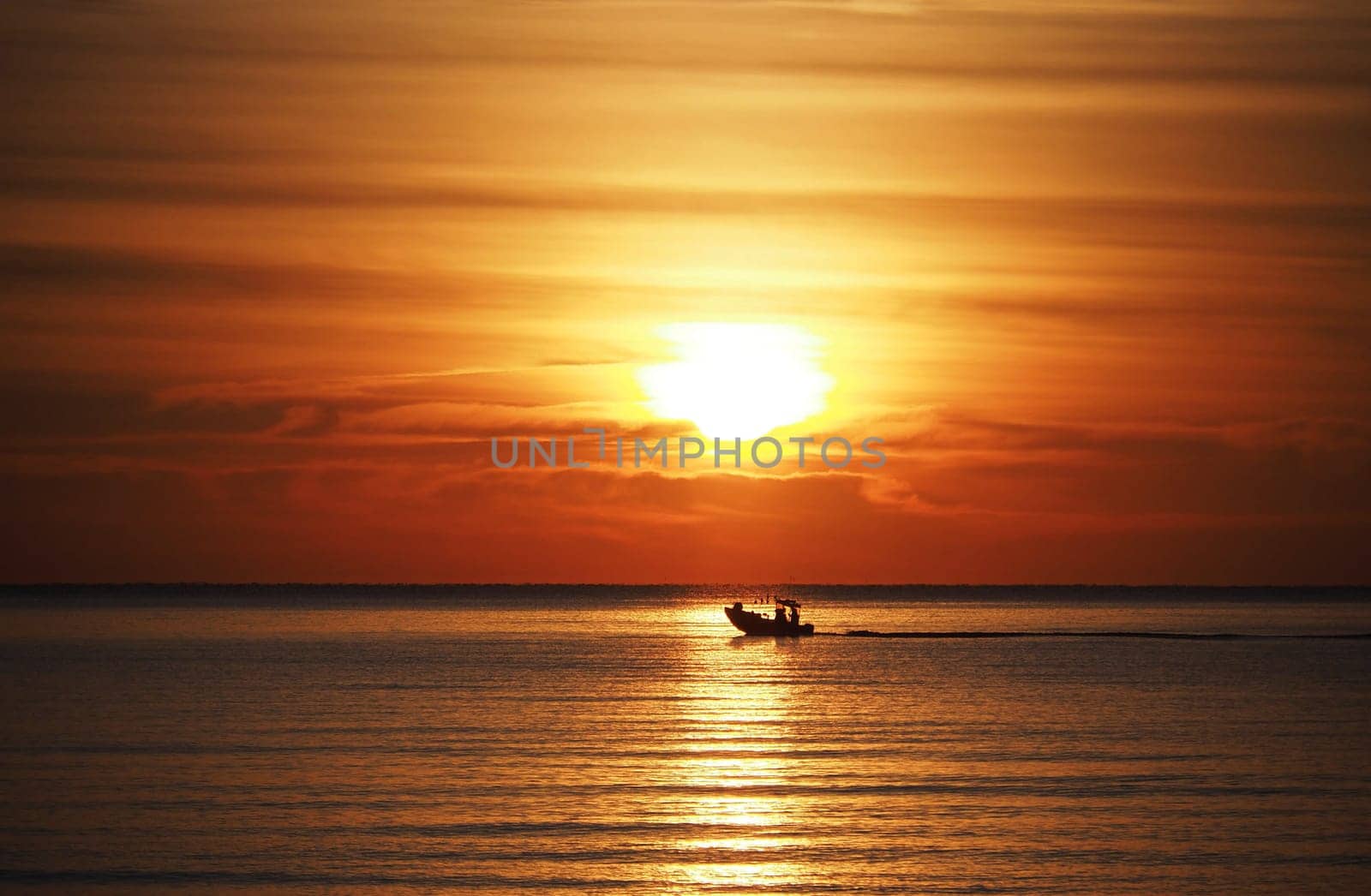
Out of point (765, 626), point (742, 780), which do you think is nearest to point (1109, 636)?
point (765, 626)

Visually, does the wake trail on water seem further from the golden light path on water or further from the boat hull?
the golden light path on water

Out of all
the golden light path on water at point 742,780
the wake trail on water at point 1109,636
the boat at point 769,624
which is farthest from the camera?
the wake trail on water at point 1109,636

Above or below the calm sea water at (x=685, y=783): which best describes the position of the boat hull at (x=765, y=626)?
above

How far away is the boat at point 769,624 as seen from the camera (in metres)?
166

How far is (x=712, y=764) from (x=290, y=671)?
62176 mm

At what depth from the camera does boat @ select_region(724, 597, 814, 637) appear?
16562 centimetres

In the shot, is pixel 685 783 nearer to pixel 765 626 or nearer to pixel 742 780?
pixel 742 780

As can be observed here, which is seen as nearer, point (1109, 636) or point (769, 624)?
point (769, 624)

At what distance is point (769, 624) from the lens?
168 m

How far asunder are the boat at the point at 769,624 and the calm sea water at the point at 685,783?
58969mm

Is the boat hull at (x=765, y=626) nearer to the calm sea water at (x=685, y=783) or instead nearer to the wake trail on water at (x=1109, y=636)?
the wake trail on water at (x=1109, y=636)

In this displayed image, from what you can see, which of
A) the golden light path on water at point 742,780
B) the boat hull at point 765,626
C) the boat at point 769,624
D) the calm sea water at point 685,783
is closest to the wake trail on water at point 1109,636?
the boat hull at point 765,626

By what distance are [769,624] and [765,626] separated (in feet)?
2.95

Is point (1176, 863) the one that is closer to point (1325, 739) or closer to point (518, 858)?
point (518, 858)
